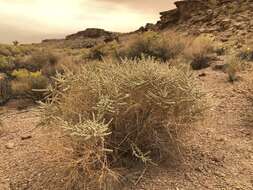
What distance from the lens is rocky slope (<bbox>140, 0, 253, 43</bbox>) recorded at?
20906 millimetres

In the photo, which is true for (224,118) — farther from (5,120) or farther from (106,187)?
(5,120)

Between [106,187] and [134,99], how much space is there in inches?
48.2

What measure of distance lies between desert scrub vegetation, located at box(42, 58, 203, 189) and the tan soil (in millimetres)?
267

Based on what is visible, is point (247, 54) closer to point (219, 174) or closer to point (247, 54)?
point (247, 54)

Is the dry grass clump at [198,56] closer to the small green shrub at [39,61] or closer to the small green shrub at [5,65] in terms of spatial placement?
the small green shrub at [39,61]

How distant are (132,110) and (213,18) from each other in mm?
20034

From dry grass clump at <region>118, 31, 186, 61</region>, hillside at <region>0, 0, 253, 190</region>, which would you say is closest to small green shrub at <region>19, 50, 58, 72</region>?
dry grass clump at <region>118, 31, 186, 61</region>

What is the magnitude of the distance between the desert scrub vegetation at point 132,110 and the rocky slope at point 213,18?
12871mm

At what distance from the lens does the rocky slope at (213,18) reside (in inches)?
823

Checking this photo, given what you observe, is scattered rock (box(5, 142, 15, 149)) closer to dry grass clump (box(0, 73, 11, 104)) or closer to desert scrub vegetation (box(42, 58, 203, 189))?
desert scrub vegetation (box(42, 58, 203, 189))

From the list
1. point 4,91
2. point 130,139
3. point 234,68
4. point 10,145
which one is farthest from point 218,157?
point 4,91

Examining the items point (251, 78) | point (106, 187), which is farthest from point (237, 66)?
point (106, 187)

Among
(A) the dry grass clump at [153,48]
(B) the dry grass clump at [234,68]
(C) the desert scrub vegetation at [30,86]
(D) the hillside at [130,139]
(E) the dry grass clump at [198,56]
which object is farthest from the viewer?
(A) the dry grass clump at [153,48]

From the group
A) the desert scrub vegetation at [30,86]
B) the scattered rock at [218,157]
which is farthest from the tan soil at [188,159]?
the desert scrub vegetation at [30,86]
